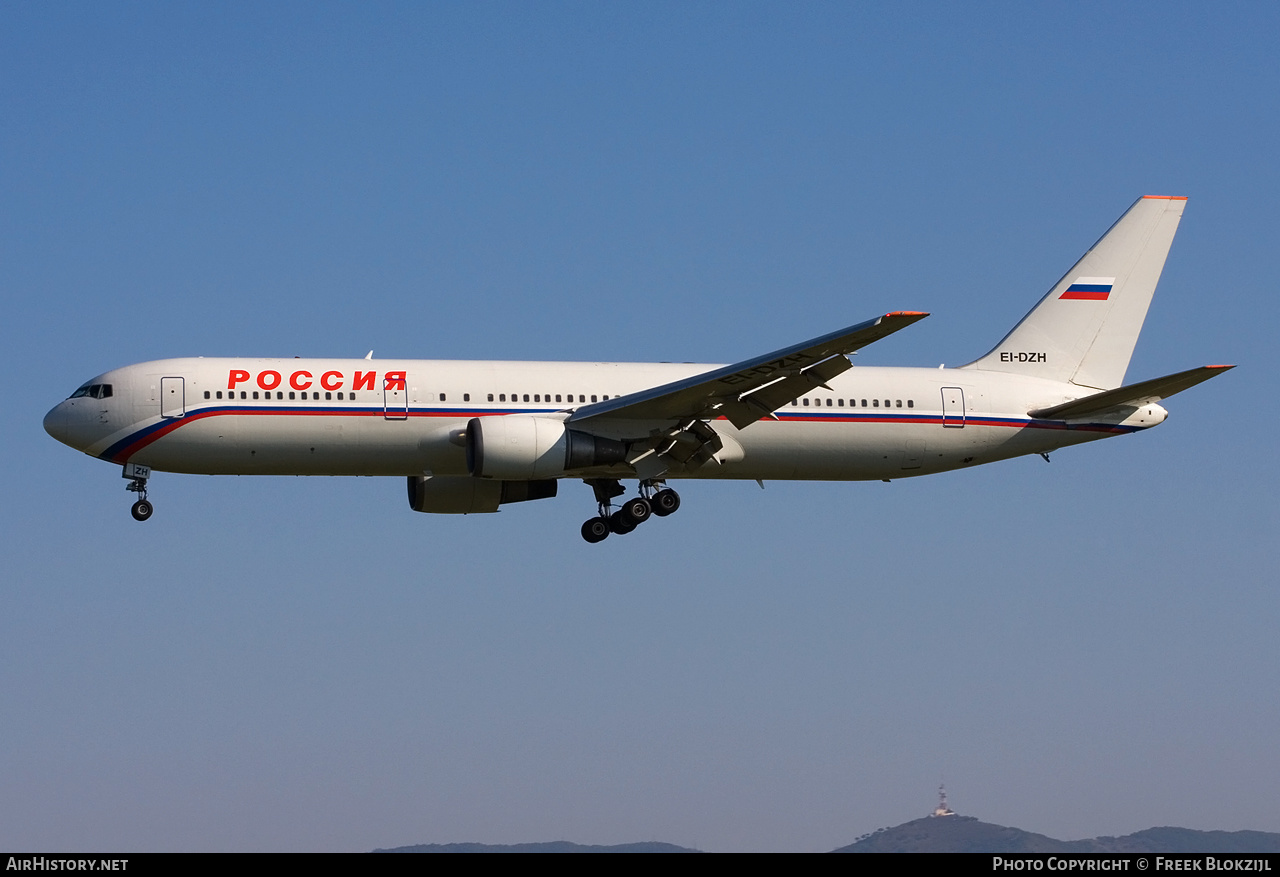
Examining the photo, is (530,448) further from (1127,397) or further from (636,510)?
(1127,397)

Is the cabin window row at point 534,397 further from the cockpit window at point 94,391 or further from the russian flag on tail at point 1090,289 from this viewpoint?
the russian flag on tail at point 1090,289

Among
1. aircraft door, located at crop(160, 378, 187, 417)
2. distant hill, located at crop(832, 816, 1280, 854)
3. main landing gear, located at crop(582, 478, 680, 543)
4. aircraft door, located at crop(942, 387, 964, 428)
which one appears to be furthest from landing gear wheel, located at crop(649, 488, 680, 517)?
distant hill, located at crop(832, 816, 1280, 854)

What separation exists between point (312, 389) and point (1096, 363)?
80.7 feet

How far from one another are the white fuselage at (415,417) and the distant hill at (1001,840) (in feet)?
306

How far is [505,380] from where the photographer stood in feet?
146

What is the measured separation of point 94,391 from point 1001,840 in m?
138

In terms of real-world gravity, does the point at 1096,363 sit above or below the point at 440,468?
above

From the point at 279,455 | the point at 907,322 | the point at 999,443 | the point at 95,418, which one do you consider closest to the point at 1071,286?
the point at 999,443

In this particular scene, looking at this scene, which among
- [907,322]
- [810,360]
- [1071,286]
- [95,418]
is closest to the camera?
[907,322]

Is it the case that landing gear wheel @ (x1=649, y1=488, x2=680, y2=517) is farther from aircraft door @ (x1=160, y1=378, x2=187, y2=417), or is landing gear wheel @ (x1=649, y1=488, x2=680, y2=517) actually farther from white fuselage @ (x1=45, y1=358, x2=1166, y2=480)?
aircraft door @ (x1=160, y1=378, x2=187, y2=417)

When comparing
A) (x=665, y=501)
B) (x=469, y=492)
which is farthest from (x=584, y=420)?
(x=469, y=492)

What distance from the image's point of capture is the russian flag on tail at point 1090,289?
5144 cm
